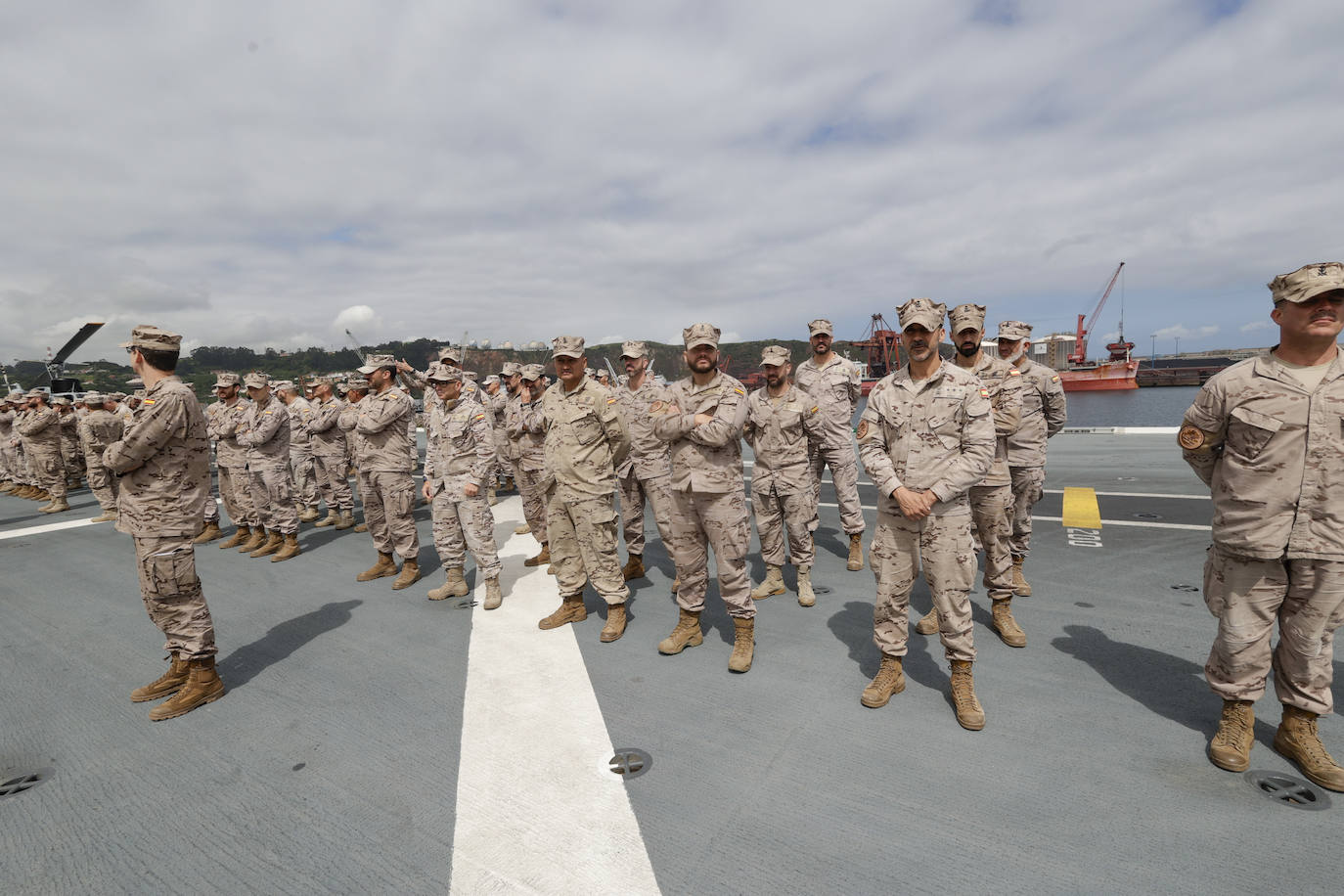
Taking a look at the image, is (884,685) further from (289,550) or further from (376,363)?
(289,550)

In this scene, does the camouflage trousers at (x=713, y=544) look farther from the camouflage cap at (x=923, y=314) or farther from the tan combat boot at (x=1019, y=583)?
the tan combat boot at (x=1019, y=583)

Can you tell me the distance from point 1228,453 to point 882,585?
5.13 feet

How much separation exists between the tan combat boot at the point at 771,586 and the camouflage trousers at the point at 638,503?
100 centimetres

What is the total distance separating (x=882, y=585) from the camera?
297cm

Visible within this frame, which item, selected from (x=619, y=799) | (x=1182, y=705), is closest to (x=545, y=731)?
(x=619, y=799)

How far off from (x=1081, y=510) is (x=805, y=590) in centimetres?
426

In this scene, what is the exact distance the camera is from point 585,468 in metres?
4.09

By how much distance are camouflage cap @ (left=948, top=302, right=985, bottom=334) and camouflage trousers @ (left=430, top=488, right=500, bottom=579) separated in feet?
12.6

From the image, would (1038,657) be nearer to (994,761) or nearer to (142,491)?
(994,761)

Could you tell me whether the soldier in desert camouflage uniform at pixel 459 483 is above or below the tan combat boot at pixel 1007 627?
above

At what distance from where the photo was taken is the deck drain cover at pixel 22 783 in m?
2.58

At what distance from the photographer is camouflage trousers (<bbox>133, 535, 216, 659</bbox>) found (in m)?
3.32

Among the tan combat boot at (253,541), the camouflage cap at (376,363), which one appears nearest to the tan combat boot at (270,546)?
the tan combat boot at (253,541)

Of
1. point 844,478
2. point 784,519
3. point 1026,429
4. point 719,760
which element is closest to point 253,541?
point 784,519
